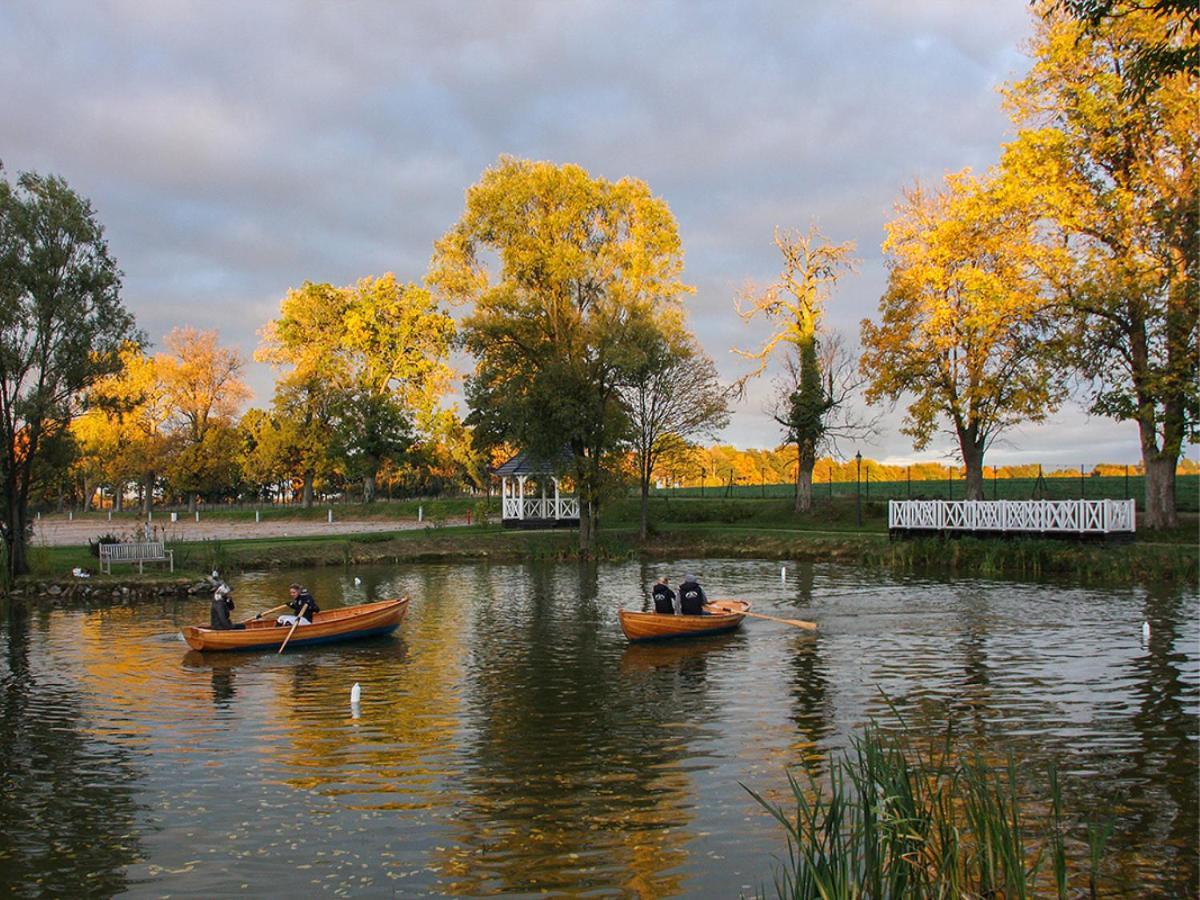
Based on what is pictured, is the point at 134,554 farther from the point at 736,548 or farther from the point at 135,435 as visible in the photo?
the point at 135,435

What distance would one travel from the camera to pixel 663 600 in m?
25.2

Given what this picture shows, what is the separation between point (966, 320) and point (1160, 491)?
33.8 feet

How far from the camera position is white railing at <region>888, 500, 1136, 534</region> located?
39062 mm

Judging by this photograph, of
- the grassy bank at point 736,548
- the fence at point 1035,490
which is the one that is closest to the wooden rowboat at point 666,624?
the grassy bank at point 736,548

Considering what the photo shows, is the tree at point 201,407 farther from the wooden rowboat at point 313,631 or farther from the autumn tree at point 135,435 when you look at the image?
the wooden rowboat at point 313,631

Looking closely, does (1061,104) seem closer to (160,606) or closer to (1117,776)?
(1117,776)

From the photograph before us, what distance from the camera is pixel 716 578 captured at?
39.9 metres

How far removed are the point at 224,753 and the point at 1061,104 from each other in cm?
3934

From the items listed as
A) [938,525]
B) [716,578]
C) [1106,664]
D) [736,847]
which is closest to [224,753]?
[736,847]

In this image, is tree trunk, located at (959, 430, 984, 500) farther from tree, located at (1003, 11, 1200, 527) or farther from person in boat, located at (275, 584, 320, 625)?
person in boat, located at (275, 584, 320, 625)

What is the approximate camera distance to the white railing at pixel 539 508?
208ft

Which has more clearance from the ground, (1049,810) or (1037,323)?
(1037,323)

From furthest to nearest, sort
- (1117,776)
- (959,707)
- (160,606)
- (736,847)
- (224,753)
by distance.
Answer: (160,606), (959,707), (224,753), (1117,776), (736,847)

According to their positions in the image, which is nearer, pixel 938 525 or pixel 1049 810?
pixel 1049 810
